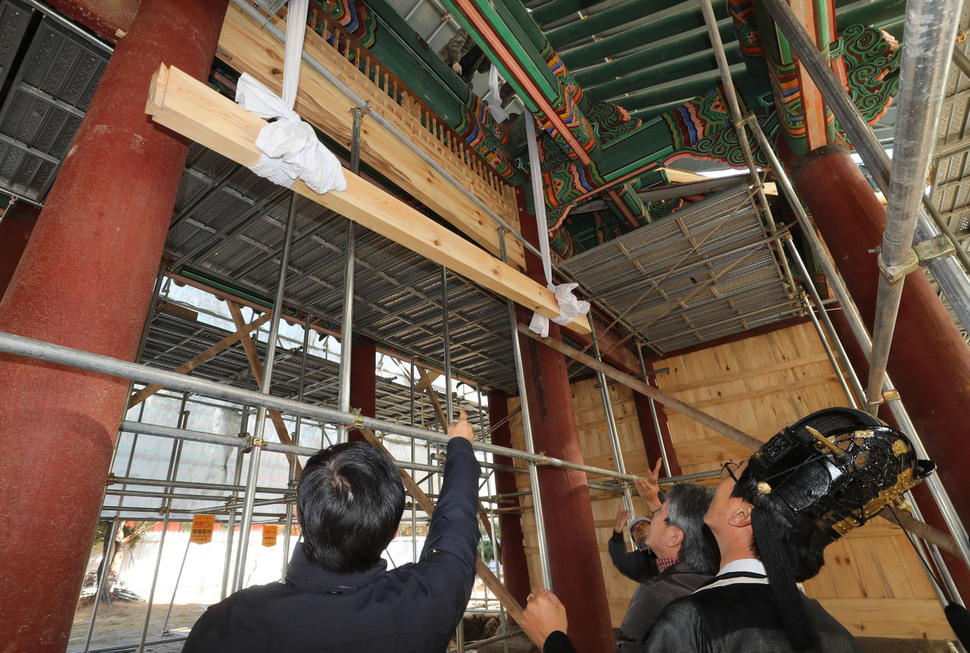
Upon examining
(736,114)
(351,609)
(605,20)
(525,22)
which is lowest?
(351,609)

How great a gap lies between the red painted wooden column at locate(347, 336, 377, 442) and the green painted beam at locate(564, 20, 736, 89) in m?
5.54

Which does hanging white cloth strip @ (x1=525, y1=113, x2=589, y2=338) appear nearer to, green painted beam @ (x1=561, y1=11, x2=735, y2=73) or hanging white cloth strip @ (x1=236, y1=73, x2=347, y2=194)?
green painted beam @ (x1=561, y1=11, x2=735, y2=73)

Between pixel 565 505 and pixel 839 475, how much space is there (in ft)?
13.8

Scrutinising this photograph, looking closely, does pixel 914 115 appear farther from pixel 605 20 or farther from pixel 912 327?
pixel 605 20

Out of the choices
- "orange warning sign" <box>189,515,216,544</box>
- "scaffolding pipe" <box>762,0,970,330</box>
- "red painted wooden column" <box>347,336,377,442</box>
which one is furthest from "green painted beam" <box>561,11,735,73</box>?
"orange warning sign" <box>189,515,216,544</box>

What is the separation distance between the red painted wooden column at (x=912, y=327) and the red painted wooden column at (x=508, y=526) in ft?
21.9

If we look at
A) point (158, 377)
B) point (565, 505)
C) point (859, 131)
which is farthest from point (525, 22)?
point (565, 505)

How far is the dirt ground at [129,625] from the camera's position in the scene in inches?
396

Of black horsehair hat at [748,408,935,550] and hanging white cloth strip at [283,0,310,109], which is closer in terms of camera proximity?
black horsehair hat at [748,408,935,550]

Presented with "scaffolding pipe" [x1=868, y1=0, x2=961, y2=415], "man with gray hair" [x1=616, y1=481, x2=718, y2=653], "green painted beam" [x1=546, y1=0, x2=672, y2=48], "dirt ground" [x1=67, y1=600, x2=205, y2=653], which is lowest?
"dirt ground" [x1=67, y1=600, x2=205, y2=653]

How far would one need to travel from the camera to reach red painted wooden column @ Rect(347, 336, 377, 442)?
773cm

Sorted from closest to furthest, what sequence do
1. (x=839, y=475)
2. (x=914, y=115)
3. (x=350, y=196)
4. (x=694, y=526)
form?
(x=914, y=115) → (x=839, y=475) → (x=694, y=526) → (x=350, y=196)

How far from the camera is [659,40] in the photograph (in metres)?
5.75

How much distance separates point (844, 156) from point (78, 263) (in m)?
6.38
